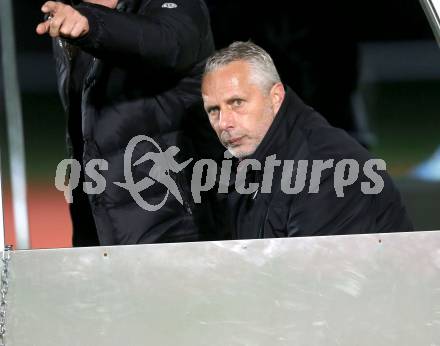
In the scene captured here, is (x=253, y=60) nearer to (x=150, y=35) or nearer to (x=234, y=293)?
(x=150, y=35)

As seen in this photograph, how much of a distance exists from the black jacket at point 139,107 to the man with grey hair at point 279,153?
0.08 meters

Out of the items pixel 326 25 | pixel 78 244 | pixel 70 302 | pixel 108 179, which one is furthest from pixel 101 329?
pixel 326 25

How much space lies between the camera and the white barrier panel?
2.14 metres

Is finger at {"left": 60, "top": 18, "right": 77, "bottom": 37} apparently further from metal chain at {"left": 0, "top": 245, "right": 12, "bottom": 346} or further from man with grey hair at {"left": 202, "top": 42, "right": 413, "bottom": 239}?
metal chain at {"left": 0, "top": 245, "right": 12, "bottom": 346}

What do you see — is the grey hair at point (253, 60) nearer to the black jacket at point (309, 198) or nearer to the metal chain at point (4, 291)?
the black jacket at point (309, 198)

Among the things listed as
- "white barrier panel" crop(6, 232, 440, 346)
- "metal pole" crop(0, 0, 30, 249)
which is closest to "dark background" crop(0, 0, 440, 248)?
"metal pole" crop(0, 0, 30, 249)

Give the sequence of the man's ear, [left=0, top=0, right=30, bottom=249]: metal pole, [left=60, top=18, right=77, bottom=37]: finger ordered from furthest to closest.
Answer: the man's ear, [left=0, top=0, right=30, bottom=249]: metal pole, [left=60, top=18, right=77, bottom=37]: finger

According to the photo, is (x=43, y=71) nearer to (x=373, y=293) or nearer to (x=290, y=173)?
(x=290, y=173)

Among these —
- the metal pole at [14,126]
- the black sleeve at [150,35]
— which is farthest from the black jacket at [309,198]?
the metal pole at [14,126]

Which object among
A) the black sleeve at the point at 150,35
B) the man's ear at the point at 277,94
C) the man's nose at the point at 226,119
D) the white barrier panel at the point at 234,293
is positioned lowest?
the white barrier panel at the point at 234,293

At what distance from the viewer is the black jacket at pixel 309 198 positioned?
2.26 meters

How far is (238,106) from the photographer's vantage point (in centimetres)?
229

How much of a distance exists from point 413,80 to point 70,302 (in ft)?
3.51

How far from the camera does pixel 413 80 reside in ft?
7.57
